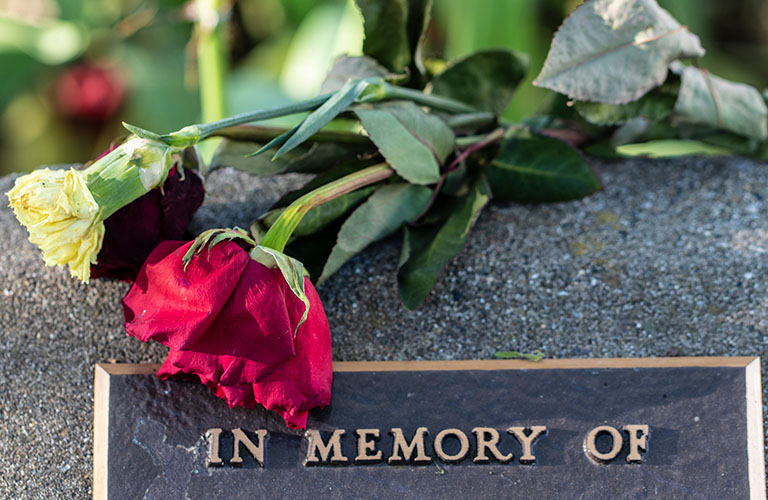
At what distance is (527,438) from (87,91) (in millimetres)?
1457

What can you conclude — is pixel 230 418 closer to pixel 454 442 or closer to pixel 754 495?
pixel 454 442

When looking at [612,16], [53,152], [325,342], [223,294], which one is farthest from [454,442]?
[53,152]

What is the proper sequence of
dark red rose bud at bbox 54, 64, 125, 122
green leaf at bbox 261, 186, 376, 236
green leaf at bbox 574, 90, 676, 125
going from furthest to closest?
dark red rose bud at bbox 54, 64, 125, 122, green leaf at bbox 574, 90, 676, 125, green leaf at bbox 261, 186, 376, 236

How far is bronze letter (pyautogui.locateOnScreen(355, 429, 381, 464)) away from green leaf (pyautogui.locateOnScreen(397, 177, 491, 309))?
0.40 ft

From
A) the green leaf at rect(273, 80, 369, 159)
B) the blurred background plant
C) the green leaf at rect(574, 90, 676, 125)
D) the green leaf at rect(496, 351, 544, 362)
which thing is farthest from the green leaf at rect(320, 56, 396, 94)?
the blurred background plant

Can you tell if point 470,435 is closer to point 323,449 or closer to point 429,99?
point 323,449

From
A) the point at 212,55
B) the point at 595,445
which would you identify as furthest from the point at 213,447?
the point at 212,55

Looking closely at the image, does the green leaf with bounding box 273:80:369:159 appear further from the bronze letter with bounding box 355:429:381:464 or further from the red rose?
the bronze letter with bounding box 355:429:381:464

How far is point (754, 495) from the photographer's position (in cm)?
65

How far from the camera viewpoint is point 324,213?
2.20 feet

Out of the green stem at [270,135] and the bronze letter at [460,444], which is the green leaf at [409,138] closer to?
the green stem at [270,135]

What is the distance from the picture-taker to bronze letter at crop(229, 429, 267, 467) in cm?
65

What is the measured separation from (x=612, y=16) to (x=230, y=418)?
0.54m

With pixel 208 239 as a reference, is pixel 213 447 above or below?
below
